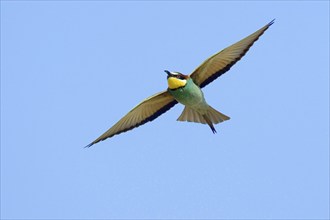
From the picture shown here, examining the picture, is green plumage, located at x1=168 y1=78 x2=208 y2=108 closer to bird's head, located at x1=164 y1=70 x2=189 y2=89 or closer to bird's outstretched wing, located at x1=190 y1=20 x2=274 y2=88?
bird's head, located at x1=164 y1=70 x2=189 y2=89

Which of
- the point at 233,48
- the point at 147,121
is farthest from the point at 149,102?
the point at 233,48

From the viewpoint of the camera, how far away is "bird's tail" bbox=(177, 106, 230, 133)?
8812 mm

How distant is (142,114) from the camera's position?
9.10 metres

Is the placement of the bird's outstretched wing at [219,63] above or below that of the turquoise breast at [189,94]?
above

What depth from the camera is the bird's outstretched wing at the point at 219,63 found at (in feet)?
28.3

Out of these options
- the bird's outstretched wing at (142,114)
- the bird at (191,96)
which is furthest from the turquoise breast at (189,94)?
the bird's outstretched wing at (142,114)

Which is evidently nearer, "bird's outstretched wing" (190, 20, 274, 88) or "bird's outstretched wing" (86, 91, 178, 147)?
"bird's outstretched wing" (190, 20, 274, 88)

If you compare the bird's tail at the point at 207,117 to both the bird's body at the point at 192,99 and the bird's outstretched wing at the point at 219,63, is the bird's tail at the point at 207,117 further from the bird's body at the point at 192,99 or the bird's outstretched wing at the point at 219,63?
the bird's outstretched wing at the point at 219,63

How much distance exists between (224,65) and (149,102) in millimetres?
741

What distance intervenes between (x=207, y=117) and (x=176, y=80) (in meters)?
0.50

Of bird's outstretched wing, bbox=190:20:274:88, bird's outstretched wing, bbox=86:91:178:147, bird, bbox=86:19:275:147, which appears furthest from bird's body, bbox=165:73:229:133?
bird's outstretched wing, bbox=86:91:178:147

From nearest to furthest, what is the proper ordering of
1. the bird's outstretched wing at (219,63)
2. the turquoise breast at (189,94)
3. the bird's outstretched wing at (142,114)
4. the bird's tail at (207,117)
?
the turquoise breast at (189,94) → the bird's outstretched wing at (219,63) → the bird's tail at (207,117) → the bird's outstretched wing at (142,114)

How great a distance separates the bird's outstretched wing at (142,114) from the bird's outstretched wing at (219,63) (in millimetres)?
360

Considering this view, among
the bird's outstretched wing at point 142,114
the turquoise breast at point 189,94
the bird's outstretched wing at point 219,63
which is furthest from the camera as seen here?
the bird's outstretched wing at point 142,114
